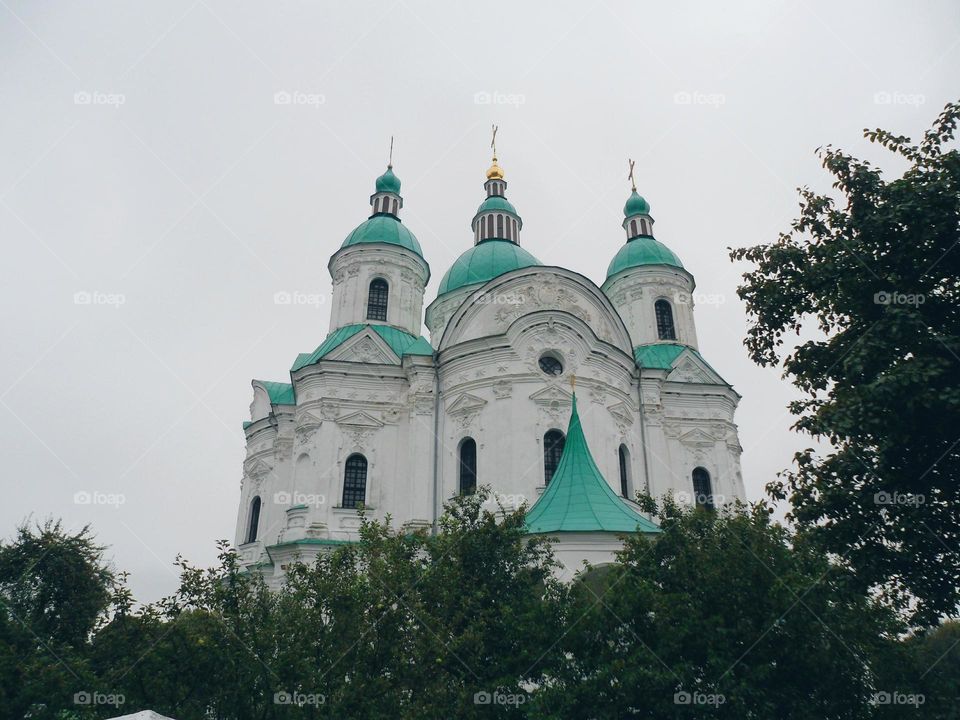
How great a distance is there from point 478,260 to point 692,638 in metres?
22.7

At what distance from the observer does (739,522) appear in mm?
12352

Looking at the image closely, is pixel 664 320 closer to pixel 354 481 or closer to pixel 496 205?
pixel 496 205

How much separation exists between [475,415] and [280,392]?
10.2 m

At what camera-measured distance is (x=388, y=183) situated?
34219mm

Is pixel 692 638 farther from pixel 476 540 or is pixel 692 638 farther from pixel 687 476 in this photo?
pixel 687 476

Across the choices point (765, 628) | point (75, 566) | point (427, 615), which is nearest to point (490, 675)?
point (427, 615)

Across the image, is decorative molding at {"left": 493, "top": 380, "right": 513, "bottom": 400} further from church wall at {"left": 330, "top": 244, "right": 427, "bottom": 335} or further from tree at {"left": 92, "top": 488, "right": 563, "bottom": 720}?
tree at {"left": 92, "top": 488, "right": 563, "bottom": 720}

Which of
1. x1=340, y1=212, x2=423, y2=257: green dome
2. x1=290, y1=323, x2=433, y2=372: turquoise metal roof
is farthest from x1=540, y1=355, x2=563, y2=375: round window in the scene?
x1=340, y1=212, x2=423, y2=257: green dome

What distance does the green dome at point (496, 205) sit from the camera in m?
34.7

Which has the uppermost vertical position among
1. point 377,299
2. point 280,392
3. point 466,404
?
point 377,299

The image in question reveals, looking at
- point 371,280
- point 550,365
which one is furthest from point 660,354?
point 371,280

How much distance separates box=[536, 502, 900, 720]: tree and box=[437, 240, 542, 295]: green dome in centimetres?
2034

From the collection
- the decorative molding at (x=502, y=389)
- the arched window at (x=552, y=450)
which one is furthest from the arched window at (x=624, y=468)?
the decorative molding at (x=502, y=389)

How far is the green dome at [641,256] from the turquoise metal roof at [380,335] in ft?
36.4
